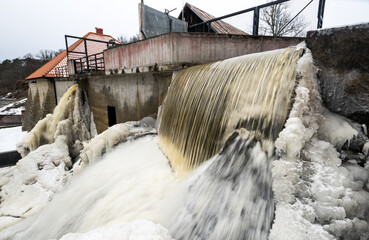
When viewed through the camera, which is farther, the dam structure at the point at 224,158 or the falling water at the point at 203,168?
the falling water at the point at 203,168

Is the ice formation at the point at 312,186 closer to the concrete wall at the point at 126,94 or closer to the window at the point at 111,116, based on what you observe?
the concrete wall at the point at 126,94

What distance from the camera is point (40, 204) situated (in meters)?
4.36

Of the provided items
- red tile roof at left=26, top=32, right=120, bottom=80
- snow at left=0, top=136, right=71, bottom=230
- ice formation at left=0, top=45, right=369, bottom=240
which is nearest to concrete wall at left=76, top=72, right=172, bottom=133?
ice formation at left=0, top=45, right=369, bottom=240

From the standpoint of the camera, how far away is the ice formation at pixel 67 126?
7055mm

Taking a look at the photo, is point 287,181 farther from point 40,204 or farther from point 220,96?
point 40,204

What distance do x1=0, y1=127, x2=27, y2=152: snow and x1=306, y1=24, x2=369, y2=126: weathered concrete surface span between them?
52.4 ft

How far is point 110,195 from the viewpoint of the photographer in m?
3.26

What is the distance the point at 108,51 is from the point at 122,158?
178 inches

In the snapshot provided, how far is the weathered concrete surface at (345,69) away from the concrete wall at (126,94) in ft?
11.6

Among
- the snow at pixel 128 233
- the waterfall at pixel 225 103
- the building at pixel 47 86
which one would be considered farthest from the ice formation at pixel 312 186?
the building at pixel 47 86

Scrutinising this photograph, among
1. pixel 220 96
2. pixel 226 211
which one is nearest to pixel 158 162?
pixel 220 96

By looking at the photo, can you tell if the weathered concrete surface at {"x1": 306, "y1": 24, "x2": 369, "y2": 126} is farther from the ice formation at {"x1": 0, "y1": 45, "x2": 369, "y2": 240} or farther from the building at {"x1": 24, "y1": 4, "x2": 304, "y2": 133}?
the building at {"x1": 24, "y1": 4, "x2": 304, "y2": 133}

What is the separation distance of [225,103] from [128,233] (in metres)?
2.04

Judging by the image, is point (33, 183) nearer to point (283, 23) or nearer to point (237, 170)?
point (237, 170)
